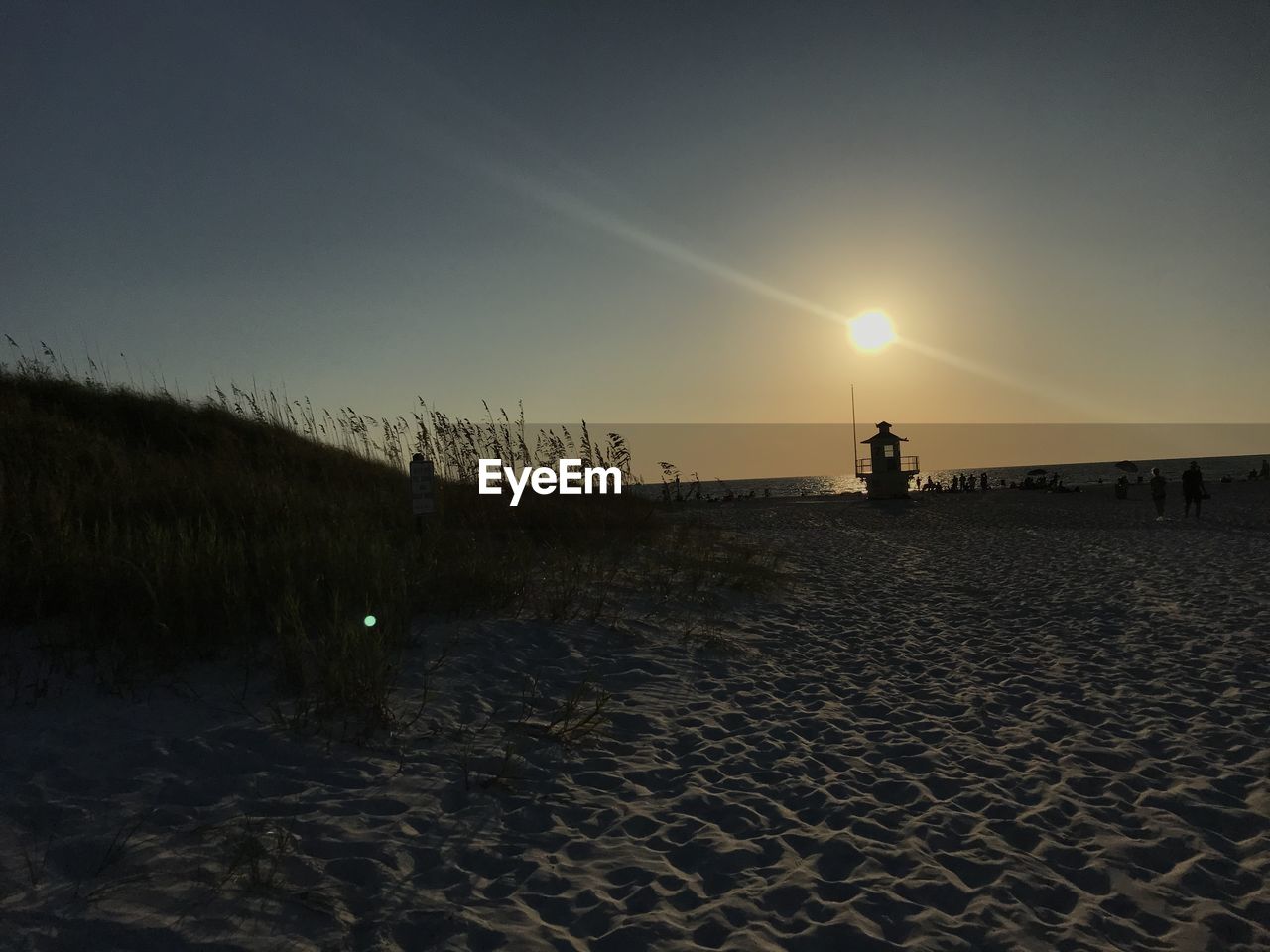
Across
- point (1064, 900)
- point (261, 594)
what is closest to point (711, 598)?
point (261, 594)

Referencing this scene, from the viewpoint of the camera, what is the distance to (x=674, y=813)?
3791 millimetres

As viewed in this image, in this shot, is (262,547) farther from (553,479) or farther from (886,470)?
(886,470)

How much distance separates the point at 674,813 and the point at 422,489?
4.67 m

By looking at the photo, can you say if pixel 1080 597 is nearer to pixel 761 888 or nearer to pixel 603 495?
pixel 603 495

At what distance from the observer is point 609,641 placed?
657 centimetres

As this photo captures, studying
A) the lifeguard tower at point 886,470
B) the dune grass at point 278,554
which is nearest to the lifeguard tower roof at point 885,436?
the lifeguard tower at point 886,470

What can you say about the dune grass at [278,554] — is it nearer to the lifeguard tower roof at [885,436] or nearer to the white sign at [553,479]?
the white sign at [553,479]

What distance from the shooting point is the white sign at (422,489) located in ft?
23.7

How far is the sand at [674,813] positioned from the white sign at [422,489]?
186cm

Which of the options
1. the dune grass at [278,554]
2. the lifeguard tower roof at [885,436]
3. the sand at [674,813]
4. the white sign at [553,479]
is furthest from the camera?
the lifeguard tower roof at [885,436]

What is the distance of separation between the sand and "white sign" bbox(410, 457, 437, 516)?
1.86m

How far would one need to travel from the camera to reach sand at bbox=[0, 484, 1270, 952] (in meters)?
2.80

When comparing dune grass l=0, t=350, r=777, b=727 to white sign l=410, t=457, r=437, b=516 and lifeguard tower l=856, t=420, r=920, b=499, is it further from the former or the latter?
lifeguard tower l=856, t=420, r=920, b=499

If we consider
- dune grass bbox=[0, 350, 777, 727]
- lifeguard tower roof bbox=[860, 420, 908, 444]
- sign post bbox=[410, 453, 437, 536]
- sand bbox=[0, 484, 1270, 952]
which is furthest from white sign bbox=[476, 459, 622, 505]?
lifeguard tower roof bbox=[860, 420, 908, 444]
